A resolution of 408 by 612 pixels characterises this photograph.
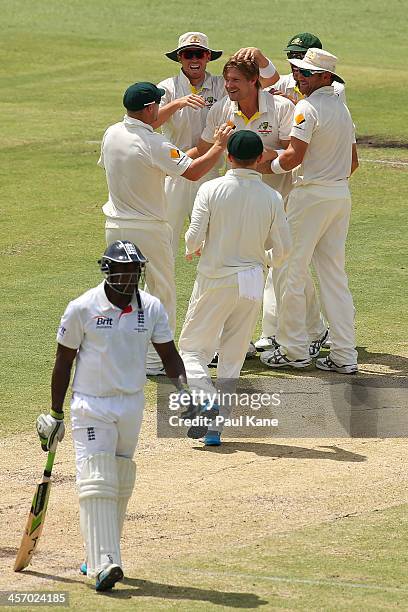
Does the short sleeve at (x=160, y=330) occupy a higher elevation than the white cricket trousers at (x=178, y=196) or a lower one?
lower

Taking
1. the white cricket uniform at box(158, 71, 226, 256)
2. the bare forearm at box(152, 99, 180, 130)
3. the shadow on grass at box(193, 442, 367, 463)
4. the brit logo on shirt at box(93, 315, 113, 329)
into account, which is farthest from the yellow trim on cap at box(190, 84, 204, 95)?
the brit logo on shirt at box(93, 315, 113, 329)

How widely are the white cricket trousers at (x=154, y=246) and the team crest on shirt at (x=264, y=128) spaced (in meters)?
1.01

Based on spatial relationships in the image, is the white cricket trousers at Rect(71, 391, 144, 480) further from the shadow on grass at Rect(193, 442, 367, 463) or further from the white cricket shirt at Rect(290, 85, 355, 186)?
the white cricket shirt at Rect(290, 85, 355, 186)

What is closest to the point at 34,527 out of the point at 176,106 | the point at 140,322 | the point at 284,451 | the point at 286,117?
the point at 140,322

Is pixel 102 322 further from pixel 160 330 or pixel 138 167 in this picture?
pixel 138 167

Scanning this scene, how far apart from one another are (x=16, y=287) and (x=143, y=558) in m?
6.78

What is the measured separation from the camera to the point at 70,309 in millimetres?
7102

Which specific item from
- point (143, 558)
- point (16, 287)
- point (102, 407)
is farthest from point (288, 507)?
point (16, 287)

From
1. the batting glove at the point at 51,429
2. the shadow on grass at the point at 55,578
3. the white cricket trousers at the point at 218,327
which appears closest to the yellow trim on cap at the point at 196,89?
the white cricket trousers at the point at 218,327

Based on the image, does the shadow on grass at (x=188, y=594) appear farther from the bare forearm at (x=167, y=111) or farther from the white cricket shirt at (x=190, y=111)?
the white cricket shirt at (x=190, y=111)

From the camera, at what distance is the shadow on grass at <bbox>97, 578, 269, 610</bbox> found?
6.78 meters

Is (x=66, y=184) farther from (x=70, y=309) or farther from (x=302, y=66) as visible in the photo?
(x=70, y=309)

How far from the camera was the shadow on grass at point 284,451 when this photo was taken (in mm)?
9422

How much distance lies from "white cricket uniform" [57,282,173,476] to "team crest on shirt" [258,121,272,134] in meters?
4.06
